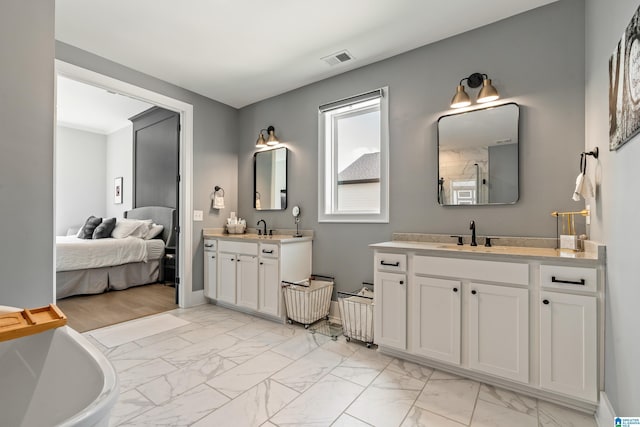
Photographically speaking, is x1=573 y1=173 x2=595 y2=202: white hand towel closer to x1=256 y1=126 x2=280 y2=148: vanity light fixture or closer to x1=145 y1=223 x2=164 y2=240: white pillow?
x1=256 y1=126 x2=280 y2=148: vanity light fixture

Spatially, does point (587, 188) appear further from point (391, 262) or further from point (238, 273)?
point (238, 273)

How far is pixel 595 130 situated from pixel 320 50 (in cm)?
223

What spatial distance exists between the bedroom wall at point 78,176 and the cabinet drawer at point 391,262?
22.8 feet

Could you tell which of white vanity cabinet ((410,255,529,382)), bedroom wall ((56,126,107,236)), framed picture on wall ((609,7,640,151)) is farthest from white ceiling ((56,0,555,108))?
bedroom wall ((56,126,107,236))

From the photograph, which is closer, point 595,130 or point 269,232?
point 595,130

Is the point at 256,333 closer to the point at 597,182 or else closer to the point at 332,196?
the point at 332,196

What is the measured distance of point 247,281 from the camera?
3326 millimetres

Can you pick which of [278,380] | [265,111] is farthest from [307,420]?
[265,111]

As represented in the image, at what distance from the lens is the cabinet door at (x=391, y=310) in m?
Result: 2.26

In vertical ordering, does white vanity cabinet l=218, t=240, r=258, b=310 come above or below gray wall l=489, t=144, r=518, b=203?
below

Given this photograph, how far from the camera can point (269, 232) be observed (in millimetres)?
3848

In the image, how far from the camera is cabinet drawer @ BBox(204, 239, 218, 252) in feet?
12.2

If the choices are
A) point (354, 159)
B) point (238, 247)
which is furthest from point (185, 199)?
point (354, 159)

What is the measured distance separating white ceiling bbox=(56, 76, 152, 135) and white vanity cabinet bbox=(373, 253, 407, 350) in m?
4.40
